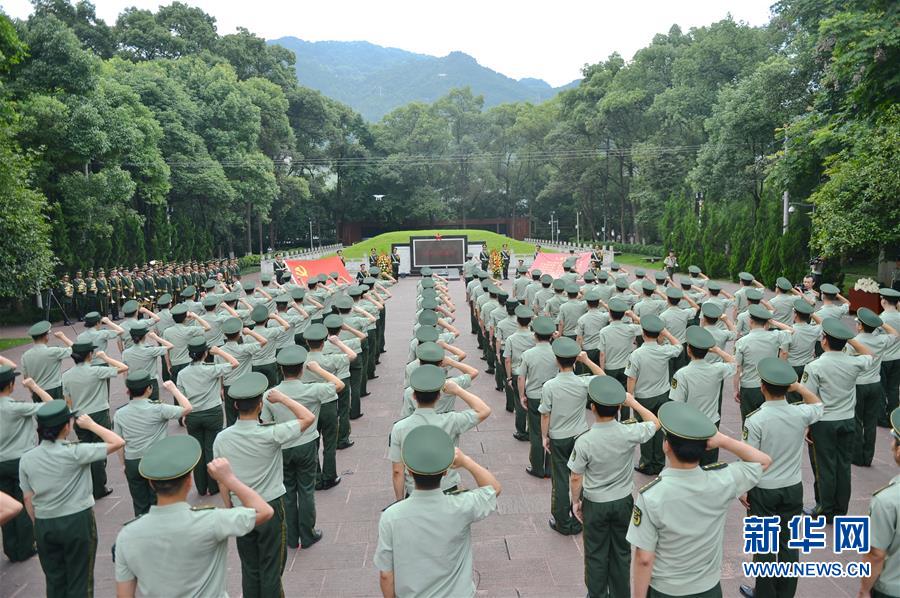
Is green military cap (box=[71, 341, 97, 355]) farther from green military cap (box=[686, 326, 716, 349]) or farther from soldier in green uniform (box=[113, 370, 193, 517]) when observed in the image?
green military cap (box=[686, 326, 716, 349])

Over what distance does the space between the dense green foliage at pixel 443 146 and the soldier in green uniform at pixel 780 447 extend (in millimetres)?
9637

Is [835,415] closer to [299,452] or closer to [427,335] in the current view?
[427,335]

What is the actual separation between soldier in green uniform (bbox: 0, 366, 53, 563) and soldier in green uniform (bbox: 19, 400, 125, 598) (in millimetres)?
1036

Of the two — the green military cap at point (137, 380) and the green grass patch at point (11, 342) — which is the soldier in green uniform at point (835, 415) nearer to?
the green military cap at point (137, 380)

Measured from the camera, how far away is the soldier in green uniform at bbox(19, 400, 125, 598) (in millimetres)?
4043

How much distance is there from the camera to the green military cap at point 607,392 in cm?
382

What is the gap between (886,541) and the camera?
2975 mm

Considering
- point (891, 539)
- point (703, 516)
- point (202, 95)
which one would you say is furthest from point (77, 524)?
point (202, 95)

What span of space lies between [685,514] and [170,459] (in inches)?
100

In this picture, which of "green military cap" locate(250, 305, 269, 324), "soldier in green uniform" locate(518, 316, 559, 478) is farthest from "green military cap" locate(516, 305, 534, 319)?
"green military cap" locate(250, 305, 269, 324)

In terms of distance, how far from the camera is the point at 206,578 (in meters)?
2.83

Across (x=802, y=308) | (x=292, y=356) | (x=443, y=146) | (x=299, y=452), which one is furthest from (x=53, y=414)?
(x=443, y=146)

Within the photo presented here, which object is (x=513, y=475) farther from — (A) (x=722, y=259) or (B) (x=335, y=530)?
(A) (x=722, y=259)

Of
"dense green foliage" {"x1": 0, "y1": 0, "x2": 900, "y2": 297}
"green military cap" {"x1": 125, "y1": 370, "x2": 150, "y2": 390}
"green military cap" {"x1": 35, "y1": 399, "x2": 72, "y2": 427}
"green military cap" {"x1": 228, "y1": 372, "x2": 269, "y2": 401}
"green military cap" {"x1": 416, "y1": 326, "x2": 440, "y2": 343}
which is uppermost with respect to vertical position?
"dense green foliage" {"x1": 0, "y1": 0, "x2": 900, "y2": 297}
